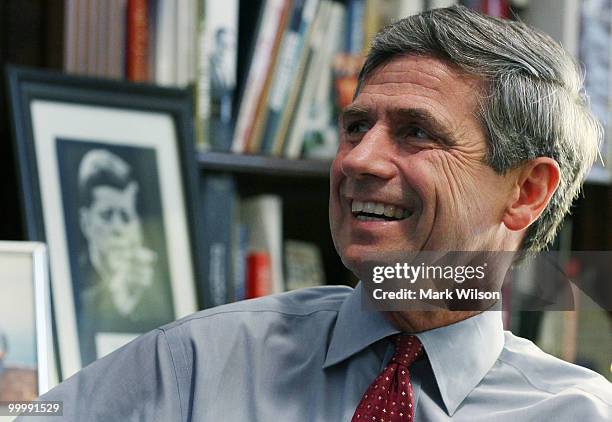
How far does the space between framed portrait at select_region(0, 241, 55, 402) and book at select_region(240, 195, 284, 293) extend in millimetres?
668

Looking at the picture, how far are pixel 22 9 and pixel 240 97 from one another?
44cm

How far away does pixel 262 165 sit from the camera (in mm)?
1988

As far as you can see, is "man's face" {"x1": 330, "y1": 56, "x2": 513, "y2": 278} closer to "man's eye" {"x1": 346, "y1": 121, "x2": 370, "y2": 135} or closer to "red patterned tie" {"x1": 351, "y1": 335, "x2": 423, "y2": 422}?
"man's eye" {"x1": 346, "y1": 121, "x2": 370, "y2": 135}

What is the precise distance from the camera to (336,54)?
6.82 feet

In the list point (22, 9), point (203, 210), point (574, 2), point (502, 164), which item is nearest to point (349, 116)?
point (502, 164)

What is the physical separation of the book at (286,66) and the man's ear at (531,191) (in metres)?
0.81

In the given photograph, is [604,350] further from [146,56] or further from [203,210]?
[146,56]

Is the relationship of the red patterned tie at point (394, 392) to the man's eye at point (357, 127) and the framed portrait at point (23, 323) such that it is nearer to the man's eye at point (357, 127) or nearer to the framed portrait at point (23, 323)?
the man's eye at point (357, 127)

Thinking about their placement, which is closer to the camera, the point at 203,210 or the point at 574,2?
the point at 203,210

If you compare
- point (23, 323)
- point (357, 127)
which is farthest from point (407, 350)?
point (23, 323)

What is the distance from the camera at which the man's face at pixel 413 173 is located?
3.96 ft

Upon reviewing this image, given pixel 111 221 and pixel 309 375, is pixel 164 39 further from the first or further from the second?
pixel 309 375

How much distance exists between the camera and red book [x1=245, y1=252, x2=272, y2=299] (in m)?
2.03

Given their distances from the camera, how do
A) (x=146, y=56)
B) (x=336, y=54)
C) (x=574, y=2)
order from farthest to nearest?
(x=574, y=2), (x=336, y=54), (x=146, y=56)
